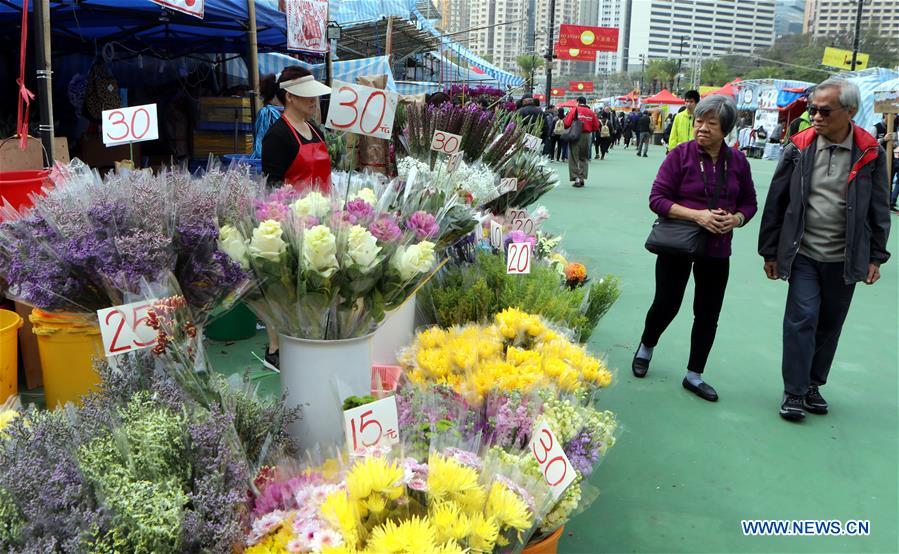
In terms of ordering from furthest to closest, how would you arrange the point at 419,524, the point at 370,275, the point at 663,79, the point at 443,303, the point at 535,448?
the point at 663,79 → the point at 443,303 → the point at 370,275 → the point at 535,448 → the point at 419,524

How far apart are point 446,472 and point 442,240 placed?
127 centimetres

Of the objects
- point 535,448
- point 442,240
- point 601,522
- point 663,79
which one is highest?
point 663,79

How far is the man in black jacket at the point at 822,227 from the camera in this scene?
3.22 meters

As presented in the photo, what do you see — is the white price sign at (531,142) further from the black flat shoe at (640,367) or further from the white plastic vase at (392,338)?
the white plastic vase at (392,338)

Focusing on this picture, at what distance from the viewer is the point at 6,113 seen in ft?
25.8

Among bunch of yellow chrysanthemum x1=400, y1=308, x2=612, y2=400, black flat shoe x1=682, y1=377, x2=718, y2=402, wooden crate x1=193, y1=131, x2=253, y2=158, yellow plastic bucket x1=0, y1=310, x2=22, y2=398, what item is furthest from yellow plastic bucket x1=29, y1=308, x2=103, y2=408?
wooden crate x1=193, y1=131, x2=253, y2=158

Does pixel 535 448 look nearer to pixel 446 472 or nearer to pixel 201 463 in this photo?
pixel 446 472

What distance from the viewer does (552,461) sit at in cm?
157

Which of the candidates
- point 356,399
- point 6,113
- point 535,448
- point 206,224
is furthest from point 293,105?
point 6,113

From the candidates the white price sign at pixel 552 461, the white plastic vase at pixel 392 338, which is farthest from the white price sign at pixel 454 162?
the white price sign at pixel 552 461

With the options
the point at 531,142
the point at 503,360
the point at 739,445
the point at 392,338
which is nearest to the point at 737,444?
the point at 739,445

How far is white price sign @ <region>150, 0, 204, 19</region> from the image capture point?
440 centimetres

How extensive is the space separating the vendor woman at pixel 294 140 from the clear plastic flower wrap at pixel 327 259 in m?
1.62

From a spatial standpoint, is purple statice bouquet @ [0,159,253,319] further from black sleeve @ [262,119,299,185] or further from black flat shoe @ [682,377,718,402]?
black flat shoe @ [682,377,718,402]
